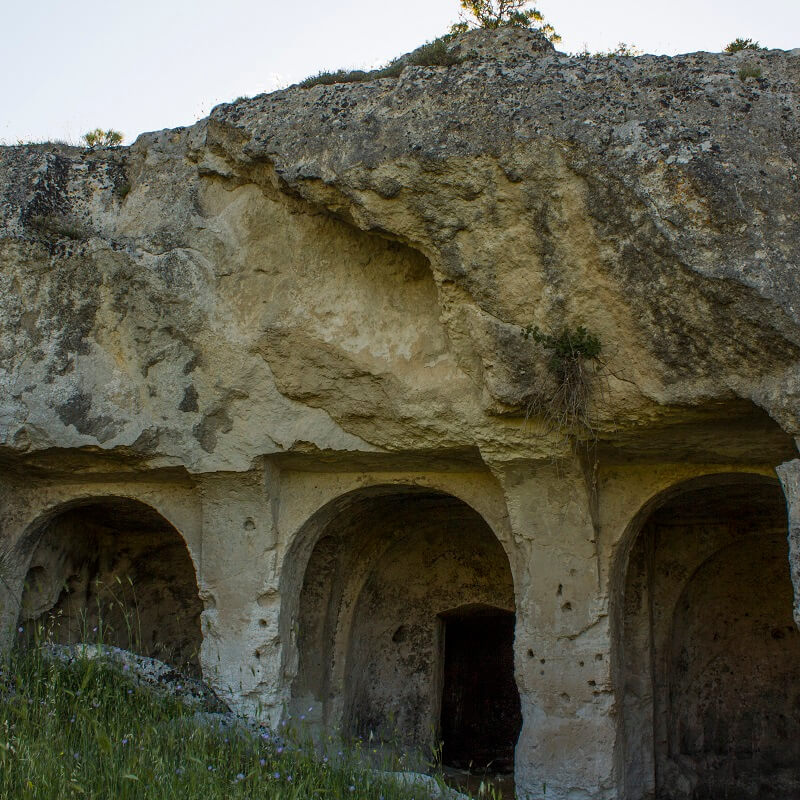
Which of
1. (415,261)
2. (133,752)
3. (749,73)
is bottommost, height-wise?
(133,752)

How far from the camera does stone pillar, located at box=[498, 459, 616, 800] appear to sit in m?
7.38

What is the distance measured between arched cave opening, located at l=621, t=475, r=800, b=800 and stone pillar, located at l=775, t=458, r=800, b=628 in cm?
271

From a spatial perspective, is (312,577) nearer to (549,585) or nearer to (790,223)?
(549,585)

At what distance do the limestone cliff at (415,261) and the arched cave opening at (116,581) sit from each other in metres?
1.75

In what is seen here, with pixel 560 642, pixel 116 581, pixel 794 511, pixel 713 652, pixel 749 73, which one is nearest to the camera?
pixel 794 511

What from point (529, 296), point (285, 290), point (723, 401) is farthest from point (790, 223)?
point (285, 290)

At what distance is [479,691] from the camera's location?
37.2ft

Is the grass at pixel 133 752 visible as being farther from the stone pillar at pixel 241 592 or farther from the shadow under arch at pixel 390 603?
the shadow under arch at pixel 390 603

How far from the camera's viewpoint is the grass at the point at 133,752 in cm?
486

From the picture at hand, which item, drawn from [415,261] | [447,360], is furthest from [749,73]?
[447,360]

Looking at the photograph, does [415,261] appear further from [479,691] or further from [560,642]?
[479,691]

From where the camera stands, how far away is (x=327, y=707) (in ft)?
30.6

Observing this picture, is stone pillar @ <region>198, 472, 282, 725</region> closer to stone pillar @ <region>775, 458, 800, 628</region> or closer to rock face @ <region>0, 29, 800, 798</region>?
rock face @ <region>0, 29, 800, 798</region>

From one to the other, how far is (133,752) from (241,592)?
9.71ft
